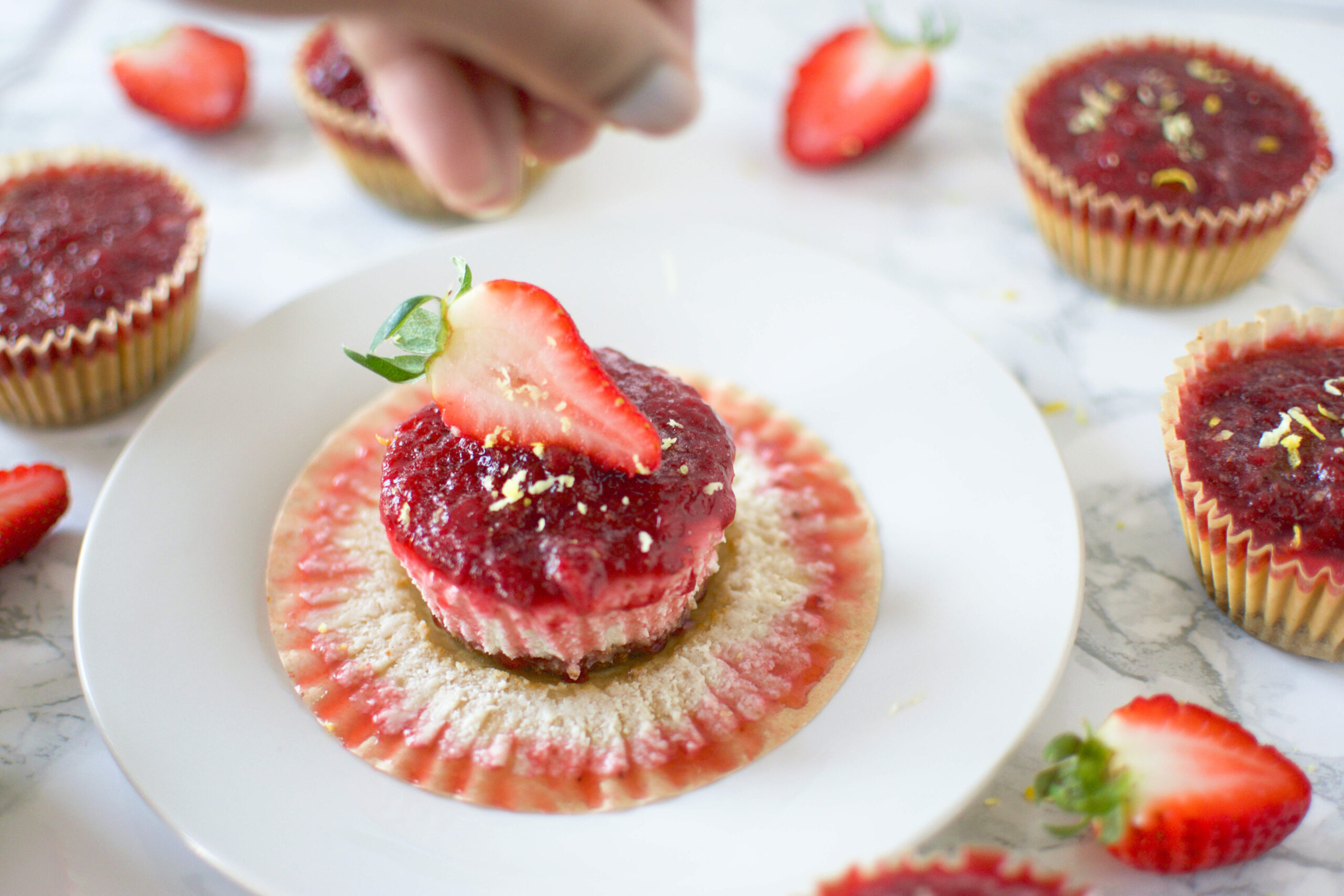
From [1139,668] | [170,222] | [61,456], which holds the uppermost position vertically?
[170,222]

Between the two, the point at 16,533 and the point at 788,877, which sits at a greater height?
the point at 788,877

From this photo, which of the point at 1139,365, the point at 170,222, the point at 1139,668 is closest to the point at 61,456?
the point at 170,222

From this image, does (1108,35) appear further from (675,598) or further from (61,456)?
(61,456)

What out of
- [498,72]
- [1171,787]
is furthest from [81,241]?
[1171,787]

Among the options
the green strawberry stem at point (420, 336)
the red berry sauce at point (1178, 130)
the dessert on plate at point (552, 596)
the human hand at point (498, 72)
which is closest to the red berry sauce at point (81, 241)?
the dessert on plate at point (552, 596)

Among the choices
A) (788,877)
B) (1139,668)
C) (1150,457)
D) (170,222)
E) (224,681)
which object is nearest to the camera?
(788,877)

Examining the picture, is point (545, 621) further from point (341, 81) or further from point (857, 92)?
point (857, 92)

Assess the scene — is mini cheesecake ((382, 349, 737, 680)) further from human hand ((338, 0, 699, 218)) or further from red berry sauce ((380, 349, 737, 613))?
human hand ((338, 0, 699, 218))
